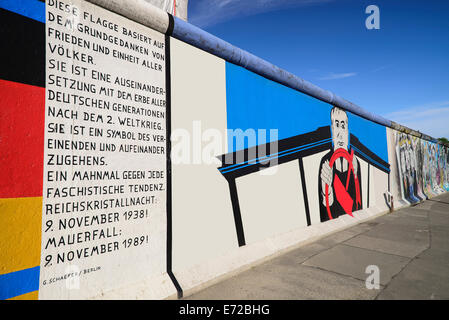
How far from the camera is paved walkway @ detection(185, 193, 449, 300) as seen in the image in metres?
2.85

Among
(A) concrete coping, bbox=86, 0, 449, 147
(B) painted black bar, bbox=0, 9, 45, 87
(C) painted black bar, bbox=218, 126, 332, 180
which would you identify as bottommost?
(C) painted black bar, bbox=218, 126, 332, 180

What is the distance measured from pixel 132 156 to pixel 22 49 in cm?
131

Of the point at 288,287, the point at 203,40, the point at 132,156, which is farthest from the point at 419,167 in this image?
the point at 132,156

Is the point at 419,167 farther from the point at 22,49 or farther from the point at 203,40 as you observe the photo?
the point at 22,49

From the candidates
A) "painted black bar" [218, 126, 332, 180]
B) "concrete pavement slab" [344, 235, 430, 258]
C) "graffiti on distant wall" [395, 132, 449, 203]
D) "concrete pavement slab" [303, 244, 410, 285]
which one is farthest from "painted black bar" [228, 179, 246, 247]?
"graffiti on distant wall" [395, 132, 449, 203]

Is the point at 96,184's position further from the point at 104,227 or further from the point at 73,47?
the point at 73,47

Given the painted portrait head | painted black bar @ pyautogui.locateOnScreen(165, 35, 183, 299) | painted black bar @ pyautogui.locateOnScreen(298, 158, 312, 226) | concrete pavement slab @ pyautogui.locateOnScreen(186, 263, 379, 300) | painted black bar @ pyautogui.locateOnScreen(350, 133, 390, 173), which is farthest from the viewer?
painted black bar @ pyautogui.locateOnScreen(350, 133, 390, 173)

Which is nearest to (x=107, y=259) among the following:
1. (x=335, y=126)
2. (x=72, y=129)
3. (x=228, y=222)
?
(x=72, y=129)

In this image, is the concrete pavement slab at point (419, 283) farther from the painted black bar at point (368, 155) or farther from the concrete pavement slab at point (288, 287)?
the painted black bar at point (368, 155)

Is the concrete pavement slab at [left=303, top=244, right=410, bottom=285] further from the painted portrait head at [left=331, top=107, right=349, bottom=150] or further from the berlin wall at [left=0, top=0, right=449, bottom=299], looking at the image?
the painted portrait head at [left=331, top=107, right=349, bottom=150]

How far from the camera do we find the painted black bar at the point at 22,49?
2043 mm

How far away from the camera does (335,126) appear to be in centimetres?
685

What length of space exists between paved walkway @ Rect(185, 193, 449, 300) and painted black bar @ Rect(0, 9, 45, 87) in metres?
2.72

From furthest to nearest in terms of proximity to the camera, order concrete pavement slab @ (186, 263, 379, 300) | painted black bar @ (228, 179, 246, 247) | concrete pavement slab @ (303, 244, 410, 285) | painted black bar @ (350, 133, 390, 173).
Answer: painted black bar @ (350, 133, 390, 173), painted black bar @ (228, 179, 246, 247), concrete pavement slab @ (303, 244, 410, 285), concrete pavement slab @ (186, 263, 379, 300)
